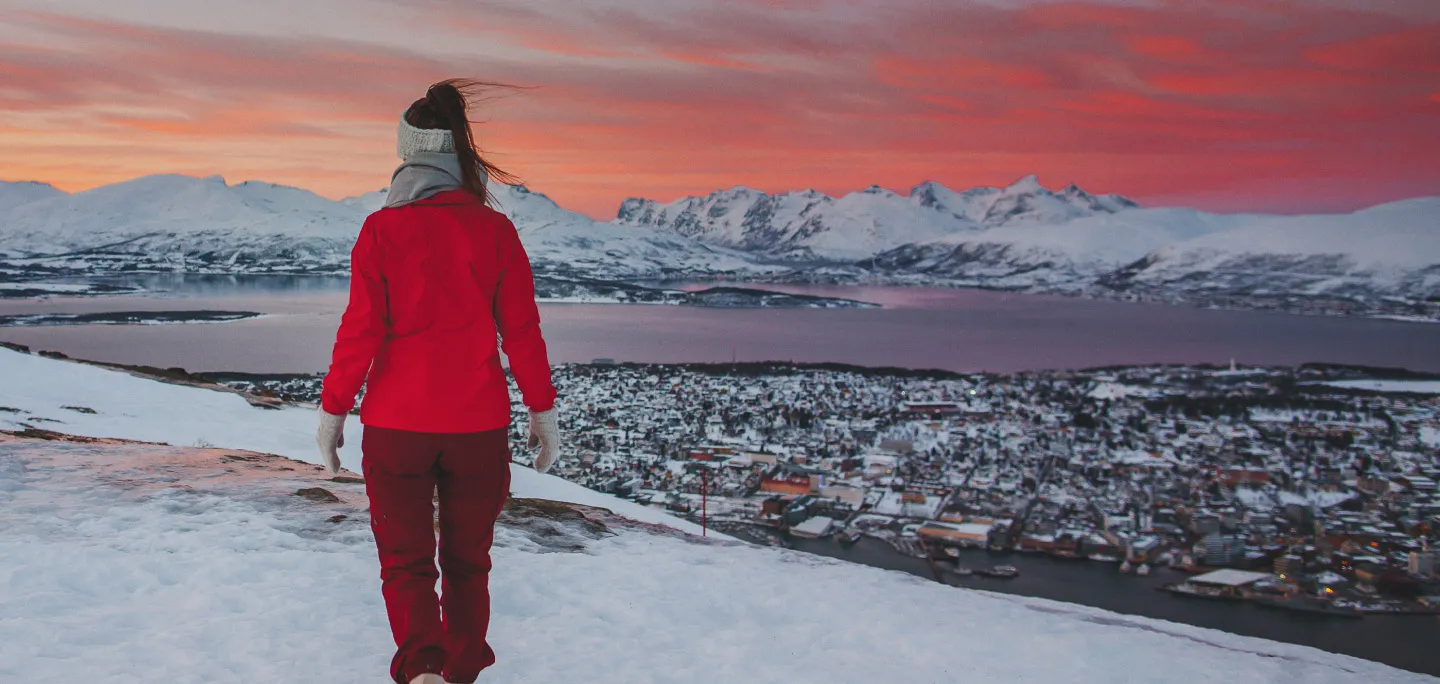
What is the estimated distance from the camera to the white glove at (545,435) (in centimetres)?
269

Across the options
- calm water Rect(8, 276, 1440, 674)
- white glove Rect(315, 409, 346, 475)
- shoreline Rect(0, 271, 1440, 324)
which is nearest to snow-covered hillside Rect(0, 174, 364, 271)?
shoreline Rect(0, 271, 1440, 324)

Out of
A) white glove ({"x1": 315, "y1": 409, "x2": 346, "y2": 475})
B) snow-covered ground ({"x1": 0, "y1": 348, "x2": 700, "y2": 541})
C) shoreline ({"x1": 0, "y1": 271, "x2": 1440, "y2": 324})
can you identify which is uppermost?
shoreline ({"x1": 0, "y1": 271, "x2": 1440, "y2": 324})

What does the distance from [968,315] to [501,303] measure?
357 ft

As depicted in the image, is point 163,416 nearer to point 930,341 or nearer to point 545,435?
point 545,435

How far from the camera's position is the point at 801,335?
75.8 metres

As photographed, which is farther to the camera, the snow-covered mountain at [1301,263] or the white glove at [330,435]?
the snow-covered mountain at [1301,263]

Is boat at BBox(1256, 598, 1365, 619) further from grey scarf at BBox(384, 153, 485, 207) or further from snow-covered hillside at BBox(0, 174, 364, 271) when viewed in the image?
snow-covered hillside at BBox(0, 174, 364, 271)

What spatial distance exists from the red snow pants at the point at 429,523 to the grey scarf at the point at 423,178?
66cm

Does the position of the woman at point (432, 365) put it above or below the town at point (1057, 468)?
above

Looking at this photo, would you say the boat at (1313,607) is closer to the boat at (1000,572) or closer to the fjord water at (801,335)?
the boat at (1000,572)

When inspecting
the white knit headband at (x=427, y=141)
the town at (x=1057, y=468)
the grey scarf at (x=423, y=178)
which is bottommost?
the town at (x=1057, y=468)

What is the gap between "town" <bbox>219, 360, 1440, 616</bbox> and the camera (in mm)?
13227

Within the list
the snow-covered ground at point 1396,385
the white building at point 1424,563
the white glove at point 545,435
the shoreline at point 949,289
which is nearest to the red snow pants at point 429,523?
the white glove at point 545,435

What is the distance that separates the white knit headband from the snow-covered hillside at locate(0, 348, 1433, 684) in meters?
1.68
